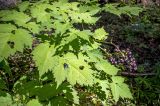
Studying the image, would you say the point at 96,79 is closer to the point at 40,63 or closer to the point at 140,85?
the point at 40,63

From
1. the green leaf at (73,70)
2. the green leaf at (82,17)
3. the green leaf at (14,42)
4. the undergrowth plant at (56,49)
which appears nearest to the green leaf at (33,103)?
the undergrowth plant at (56,49)

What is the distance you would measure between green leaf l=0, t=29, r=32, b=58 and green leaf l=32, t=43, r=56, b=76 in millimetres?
157

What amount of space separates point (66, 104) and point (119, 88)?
0.58 metres

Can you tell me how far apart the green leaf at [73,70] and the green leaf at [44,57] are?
7cm

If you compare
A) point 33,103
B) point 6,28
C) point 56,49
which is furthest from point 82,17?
point 33,103

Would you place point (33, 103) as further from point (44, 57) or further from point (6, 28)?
point (6, 28)

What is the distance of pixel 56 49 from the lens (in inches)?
93.4

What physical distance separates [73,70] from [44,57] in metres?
0.28

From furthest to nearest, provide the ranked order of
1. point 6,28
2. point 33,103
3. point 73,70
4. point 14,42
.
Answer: point 33,103, point 73,70, point 6,28, point 14,42

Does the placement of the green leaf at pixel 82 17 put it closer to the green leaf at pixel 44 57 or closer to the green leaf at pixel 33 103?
the green leaf at pixel 44 57

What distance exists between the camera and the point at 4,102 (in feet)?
9.36

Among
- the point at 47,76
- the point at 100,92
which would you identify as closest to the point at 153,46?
the point at 100,92

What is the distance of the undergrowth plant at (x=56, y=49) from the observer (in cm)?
231

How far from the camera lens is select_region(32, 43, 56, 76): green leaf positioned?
230 cm
